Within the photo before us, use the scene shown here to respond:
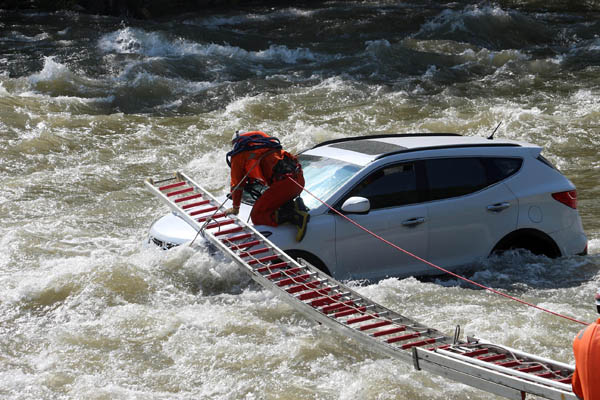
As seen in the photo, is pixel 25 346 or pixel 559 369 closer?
pixel 559 369

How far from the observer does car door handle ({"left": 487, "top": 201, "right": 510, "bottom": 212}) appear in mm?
7996

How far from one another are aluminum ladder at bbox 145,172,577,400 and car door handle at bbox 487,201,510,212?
1982 mm

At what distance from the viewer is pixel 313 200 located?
25.0ft

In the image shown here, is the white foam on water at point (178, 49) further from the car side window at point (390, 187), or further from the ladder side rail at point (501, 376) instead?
the ladder side rail at point (501, 376)

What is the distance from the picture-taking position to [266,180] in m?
7.57

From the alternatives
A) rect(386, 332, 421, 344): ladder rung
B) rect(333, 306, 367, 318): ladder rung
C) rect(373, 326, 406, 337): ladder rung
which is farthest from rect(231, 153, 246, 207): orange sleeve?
rect(386, 332, 421, 344): ladder rung

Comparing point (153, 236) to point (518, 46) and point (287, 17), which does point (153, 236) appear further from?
point (287, 17)

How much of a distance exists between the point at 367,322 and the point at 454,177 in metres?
1.99

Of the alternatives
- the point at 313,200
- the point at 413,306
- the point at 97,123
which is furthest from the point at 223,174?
the point at 413,306

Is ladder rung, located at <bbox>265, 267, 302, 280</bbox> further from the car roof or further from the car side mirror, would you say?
the car roof

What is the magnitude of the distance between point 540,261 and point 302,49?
15.3m

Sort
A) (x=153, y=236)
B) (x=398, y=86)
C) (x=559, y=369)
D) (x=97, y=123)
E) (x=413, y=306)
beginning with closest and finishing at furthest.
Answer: (x=559, y=369)
(x=413, y=306)
(x=153, y=236)
(x=97, y=123)
(x=398, y=86)

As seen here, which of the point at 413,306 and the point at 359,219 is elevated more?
the point at 359,219

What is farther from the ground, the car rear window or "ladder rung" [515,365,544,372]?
the car rear window
